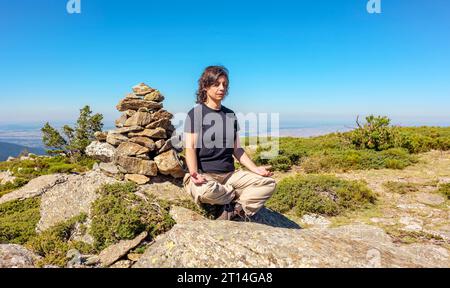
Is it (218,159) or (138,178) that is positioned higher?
(218,159)

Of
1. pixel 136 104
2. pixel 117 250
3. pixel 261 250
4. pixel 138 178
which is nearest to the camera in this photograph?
pixel 261 250

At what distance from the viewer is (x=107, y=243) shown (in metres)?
5.77

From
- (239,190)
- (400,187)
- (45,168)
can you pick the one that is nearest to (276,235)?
(239,190)

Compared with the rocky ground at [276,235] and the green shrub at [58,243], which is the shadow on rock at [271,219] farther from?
the green shrub at [58,243]

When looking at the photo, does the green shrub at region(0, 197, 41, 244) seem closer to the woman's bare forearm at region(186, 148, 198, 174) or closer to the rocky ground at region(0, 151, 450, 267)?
the rocky ground at region(0, 151, 450, 267)

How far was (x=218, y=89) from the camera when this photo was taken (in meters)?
6.05

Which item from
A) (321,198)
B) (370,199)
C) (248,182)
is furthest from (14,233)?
(370,199)

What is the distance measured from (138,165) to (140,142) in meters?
0.60

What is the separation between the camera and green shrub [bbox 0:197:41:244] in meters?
6.46

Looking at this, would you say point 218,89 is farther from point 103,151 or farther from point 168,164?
point 103,151

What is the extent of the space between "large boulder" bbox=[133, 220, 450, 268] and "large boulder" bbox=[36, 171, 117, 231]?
3.40 meters

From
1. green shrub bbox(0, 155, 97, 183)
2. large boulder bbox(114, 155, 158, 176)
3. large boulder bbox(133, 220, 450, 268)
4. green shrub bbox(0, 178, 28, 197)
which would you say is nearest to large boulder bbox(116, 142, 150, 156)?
Result: large boulder bbox(114, 155, 158, 176)
